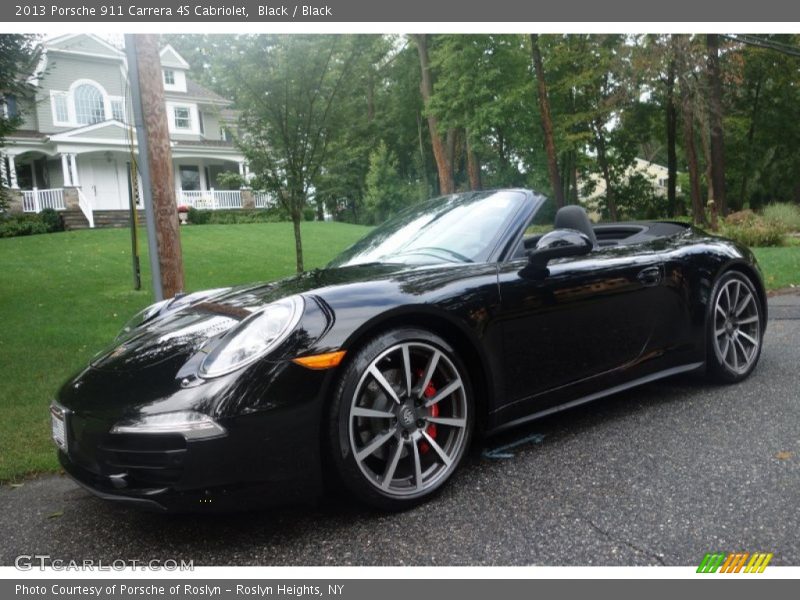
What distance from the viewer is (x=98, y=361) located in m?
2.73

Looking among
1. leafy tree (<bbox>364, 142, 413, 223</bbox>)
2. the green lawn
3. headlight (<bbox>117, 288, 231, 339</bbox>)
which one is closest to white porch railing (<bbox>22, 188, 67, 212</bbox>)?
the green lawn

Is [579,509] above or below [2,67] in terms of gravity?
below

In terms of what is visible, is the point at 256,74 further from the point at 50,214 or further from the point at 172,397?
the point at 50,214

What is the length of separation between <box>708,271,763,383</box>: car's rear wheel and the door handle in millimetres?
570

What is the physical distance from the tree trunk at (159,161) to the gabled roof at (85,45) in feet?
83.7

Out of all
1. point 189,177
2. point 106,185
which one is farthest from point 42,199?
point 189,177

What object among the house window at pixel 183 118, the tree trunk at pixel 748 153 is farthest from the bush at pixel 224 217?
the tree trunk at pixel 748 153

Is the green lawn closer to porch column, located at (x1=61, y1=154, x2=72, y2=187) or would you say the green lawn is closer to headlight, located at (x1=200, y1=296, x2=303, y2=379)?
headlight, located at (x1=200, y1=296, x2=303, y2=379)

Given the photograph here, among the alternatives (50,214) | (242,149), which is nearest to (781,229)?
(242,149)

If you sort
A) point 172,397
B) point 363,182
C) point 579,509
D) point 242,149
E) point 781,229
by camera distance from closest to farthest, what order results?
point 172,397
point 579,509
point 242,149
point 781,229
point 363,182

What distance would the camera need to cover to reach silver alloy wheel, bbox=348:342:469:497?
2.49 meters

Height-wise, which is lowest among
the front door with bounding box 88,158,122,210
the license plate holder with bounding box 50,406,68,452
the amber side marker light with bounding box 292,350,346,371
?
the license plate holder with bounding box 50,406,68,452

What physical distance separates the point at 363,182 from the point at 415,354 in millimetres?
40131

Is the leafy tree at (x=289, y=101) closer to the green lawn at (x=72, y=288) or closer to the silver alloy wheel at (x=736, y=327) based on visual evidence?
the green lawn at (x=72, y=288)
